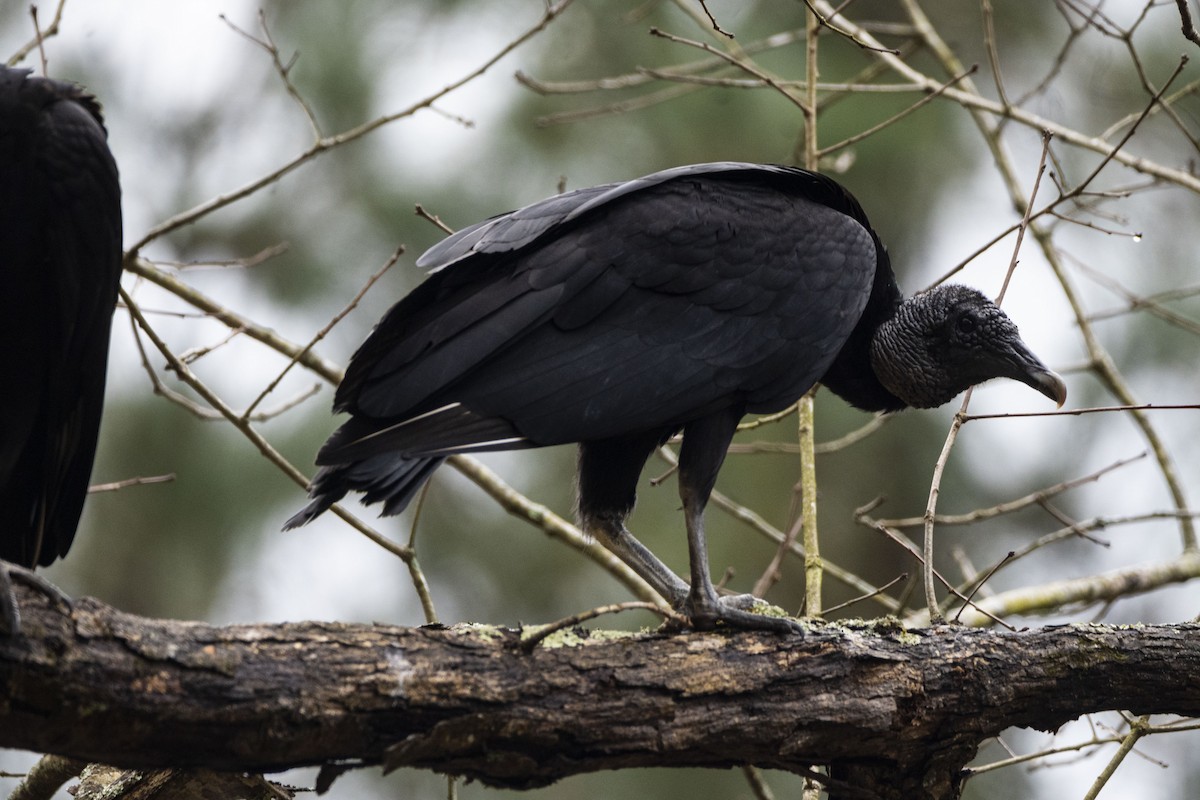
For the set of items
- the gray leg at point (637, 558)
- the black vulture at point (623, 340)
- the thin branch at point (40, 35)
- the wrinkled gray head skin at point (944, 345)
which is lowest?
the gray leg at point (637, 558)

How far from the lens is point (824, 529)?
844 cm

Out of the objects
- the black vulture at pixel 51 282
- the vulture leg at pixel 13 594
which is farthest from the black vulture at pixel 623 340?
the vulture leg at pixel 13 594

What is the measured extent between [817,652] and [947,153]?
654 cm

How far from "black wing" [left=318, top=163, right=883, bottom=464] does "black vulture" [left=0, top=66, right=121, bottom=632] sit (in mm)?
597

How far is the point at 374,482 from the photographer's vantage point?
103 inches

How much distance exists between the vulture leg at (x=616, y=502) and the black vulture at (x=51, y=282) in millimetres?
1288

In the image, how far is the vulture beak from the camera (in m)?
3.35

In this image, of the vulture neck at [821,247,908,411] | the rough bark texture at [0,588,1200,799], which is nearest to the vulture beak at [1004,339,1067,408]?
the vulture neck at [821,247,908,411]

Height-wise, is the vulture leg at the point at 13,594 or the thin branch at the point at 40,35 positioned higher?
the thin branch at the point at 40,35

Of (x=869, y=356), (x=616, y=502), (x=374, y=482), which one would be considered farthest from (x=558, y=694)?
(x=869, y=356)

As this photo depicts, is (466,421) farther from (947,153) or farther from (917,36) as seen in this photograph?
(947,153)

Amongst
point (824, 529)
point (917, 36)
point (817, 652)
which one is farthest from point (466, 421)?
point (824, 529)

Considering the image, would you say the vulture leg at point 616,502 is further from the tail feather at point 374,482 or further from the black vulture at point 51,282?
the black vulture at point 51,282

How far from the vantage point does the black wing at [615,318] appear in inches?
107
